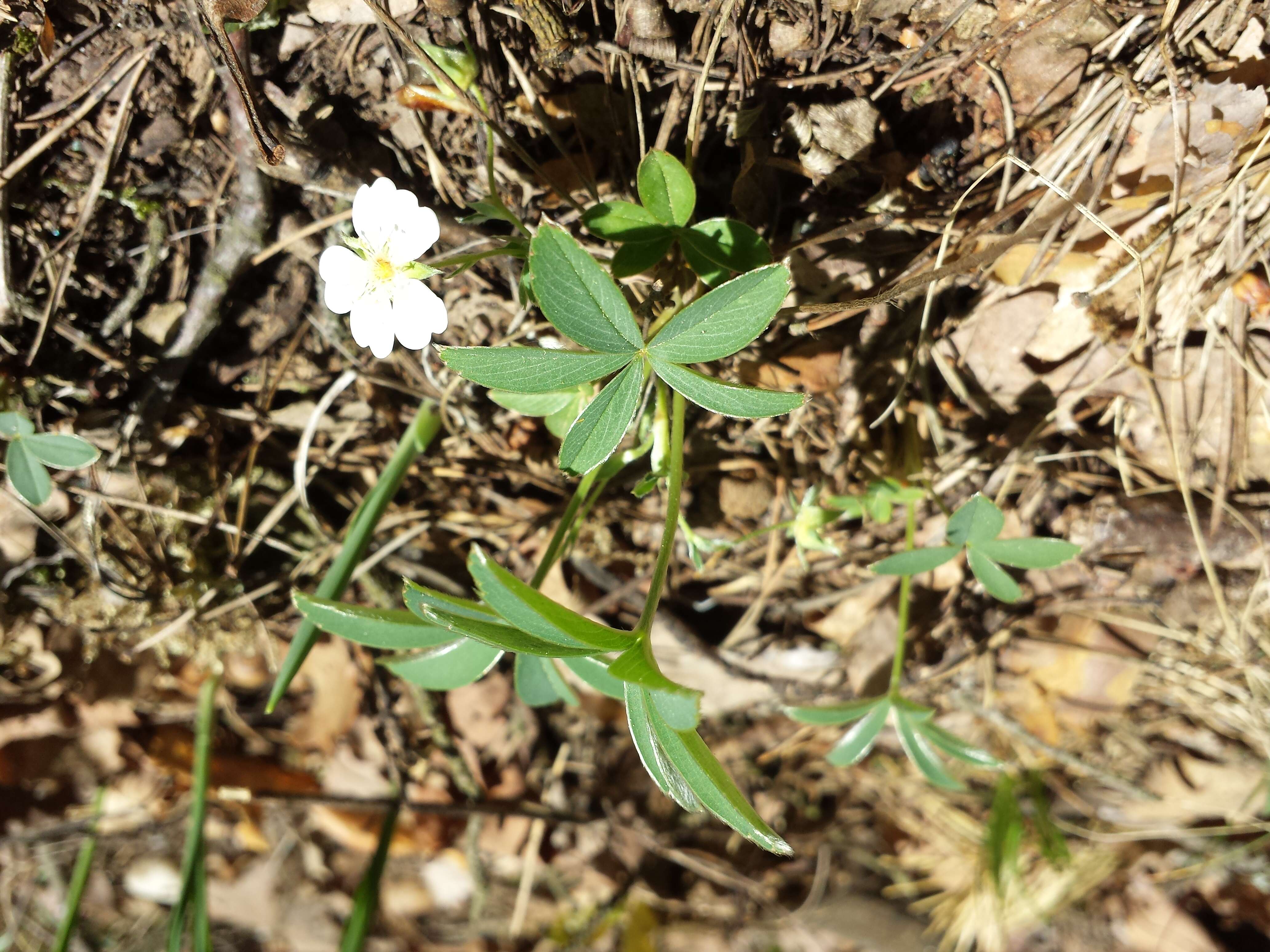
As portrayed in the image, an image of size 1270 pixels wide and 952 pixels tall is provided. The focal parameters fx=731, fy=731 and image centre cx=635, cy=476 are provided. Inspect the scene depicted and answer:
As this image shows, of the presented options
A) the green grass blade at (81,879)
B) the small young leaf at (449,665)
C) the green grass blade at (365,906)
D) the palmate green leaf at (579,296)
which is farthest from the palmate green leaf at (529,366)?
the green grass blade at (81,879)

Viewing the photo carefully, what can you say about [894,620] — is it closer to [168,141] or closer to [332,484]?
[332,484]

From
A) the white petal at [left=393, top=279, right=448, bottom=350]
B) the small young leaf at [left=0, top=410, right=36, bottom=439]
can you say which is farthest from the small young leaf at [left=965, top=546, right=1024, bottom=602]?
the small young leaf at [left=0, top=410, right=36, bottom=439]

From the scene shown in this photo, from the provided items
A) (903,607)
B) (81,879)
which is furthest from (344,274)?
(81,879)

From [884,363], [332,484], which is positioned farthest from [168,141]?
[884,363]

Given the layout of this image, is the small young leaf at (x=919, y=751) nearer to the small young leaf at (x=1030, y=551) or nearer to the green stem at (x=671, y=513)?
the small young leaf at (x=1030, y=551)

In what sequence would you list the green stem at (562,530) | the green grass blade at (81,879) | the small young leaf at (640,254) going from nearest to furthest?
the small young leaf at (640,254), the green stem at (562,530), the green grass blade at (81,879)

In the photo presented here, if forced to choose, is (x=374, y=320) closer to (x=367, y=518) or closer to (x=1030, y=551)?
(x=367, y=518)

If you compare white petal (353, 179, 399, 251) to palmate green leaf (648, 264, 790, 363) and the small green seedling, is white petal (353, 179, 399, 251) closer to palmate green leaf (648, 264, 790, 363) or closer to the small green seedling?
palmate green leaf (648, 264, 790, 363)

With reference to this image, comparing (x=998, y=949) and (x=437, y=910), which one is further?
(x=437, y=910)
